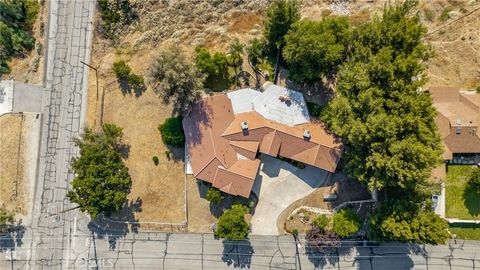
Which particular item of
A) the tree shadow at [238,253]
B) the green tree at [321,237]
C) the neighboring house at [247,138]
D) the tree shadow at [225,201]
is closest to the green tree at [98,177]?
the neighboring house at [247,138]

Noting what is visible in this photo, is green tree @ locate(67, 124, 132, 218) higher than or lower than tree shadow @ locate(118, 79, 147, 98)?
lower

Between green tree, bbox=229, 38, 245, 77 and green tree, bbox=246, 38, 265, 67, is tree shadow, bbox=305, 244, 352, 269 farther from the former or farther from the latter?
green tree, bbox=229, 38, 245, 77

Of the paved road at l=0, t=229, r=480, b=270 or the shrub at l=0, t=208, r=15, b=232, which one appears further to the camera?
the shrub at l=0, t=208, r=15, b=232

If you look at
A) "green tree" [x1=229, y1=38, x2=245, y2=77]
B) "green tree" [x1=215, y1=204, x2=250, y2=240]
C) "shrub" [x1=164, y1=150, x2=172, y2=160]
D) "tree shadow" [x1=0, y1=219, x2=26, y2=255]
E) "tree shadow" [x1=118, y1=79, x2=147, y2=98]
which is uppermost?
"green tree" [x1=229, y1=38, x2=245, y2=77]

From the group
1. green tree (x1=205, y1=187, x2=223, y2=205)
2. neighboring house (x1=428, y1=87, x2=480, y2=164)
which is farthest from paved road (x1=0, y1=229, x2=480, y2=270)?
neighboring house (x1=428, y1=87, x2=480, y2=164)

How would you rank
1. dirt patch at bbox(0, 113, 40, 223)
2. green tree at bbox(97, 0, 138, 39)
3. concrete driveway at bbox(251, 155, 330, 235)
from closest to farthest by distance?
concrete driveway at bbox(251, 155, 330, 235), green tree at bbox(97, 0, 138, 39), dirt patch at bbox(0, 113, 40, 223)

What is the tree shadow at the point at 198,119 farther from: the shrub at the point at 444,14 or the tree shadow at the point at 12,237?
the shrub at the point at 444,14

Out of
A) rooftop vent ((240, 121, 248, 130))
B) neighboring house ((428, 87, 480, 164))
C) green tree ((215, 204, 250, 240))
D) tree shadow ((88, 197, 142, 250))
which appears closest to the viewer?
neighboring house ((428, 87, 480, 164))

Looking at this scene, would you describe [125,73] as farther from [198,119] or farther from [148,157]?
[198,119]

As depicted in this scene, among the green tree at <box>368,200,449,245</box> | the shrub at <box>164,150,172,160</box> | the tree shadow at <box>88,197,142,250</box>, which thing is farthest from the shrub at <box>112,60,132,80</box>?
the green tree at <box>368,200,449,245</box>
